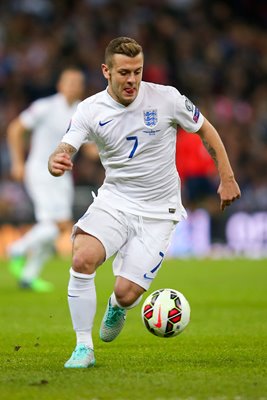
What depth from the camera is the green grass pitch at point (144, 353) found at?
5.98 m

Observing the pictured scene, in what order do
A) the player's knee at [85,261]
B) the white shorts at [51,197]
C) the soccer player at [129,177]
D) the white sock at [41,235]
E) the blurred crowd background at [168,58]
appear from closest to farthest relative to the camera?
1. the player's knee at [85,261]
2. the soccer player at [129,177]
3. the white sock at [41,235]
4. the white shorts at [51,197]
5. the blurred crowd background at [168,58]

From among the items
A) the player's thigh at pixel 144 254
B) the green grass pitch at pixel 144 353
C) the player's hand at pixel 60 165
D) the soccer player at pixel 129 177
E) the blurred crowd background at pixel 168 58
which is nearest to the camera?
the green grass pitch at pixel 144 353

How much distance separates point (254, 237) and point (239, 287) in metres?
6.38

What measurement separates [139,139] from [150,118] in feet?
0.52

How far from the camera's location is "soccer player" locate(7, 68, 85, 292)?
13.3 metres

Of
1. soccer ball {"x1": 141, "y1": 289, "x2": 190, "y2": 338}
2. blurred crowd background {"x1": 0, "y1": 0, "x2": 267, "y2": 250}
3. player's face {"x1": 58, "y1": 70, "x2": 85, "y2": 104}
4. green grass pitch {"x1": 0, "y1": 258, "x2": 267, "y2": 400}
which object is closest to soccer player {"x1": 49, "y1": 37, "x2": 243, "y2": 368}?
soccer ball {"x1": 141, "y1": 289, "x2": 190, "y2": 338}

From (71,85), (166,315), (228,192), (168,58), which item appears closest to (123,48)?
(228,192)

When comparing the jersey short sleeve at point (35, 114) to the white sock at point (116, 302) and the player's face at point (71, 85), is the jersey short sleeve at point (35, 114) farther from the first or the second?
the white sock at point (116, 302)

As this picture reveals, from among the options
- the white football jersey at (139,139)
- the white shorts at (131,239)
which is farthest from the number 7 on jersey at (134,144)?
the white shorts at (131,239)

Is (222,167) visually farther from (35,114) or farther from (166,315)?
(35,114)

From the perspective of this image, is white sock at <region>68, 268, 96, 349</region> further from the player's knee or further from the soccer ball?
the soccer ball

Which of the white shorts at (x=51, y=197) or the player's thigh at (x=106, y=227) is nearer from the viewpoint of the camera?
the player's thigh at (x=106, y=227)

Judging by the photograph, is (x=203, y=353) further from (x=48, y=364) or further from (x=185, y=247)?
(x=185, y=247)

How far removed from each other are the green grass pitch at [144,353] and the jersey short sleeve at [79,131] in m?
1.46
